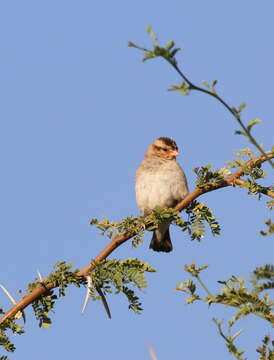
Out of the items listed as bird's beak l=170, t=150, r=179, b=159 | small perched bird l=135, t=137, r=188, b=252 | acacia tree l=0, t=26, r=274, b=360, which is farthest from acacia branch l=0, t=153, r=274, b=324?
bird's beak l=170, t=150, r=179, b=159

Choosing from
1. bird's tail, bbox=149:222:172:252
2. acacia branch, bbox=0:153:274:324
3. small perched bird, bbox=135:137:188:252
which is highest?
small perched bird, bbox=135:137:188:252

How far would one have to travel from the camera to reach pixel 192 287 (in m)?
2.69

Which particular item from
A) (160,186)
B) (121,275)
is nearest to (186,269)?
(121,275)

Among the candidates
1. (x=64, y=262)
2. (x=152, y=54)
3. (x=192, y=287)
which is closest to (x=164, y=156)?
(x=64, y=262)

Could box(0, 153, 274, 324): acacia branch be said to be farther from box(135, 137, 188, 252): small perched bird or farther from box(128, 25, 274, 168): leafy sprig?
box(135, 137, 188, 252): small perched bird

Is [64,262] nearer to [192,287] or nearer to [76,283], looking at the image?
[76,283]

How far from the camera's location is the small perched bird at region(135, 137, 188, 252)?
8148 mm

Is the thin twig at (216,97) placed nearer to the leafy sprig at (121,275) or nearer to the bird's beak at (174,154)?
the leafy sprig at (121,275)

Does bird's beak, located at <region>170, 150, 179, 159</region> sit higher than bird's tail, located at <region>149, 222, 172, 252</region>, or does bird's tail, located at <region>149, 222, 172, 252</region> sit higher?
bird's beak, located at <region>170, 150, 179, 159</region>

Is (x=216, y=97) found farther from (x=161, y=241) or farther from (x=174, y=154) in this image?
(x=174, y=154)

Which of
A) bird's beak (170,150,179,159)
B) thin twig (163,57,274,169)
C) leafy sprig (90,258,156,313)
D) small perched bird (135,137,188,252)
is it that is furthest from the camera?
bird's beak (170,150,179,159)

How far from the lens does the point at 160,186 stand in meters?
8.14

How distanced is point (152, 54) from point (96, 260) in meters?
1.84

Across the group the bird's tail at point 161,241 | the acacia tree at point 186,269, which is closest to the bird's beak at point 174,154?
the bird's tail at point 161,241
